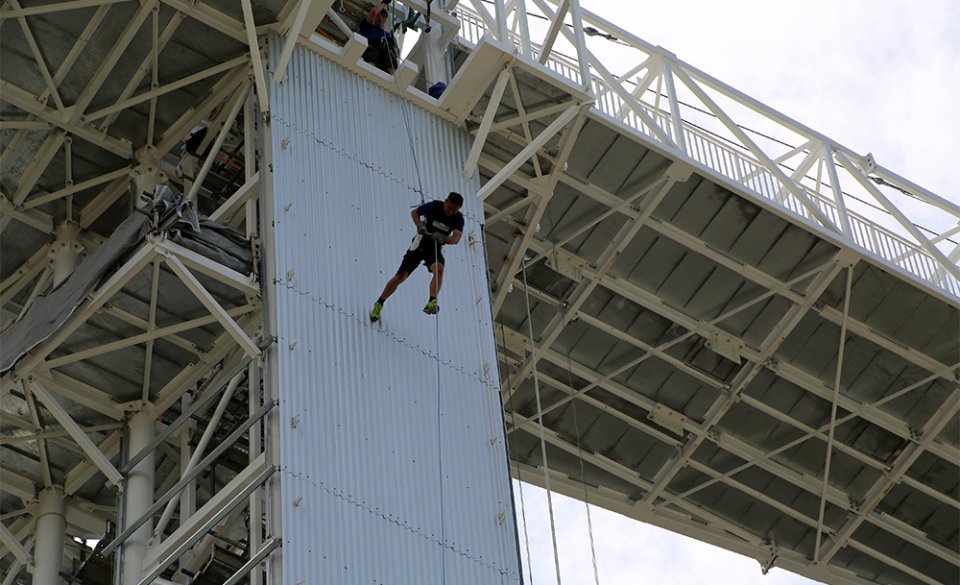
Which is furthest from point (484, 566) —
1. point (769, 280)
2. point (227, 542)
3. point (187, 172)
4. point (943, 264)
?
point (943, 264)

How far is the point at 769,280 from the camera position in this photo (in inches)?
1224

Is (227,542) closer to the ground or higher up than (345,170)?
closer to the ground

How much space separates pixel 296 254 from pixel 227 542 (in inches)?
157

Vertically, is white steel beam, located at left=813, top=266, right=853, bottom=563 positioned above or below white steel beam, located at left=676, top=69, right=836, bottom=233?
below

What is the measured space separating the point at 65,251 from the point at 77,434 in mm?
4233

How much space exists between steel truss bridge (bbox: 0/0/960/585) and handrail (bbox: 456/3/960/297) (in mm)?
76

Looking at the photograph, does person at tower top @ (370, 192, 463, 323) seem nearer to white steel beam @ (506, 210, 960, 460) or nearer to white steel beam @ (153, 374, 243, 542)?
white steel beam @ (153, 374, 243, 542)

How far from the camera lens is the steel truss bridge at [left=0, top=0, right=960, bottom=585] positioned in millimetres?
23031

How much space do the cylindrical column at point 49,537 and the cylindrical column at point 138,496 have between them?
1.97 metres

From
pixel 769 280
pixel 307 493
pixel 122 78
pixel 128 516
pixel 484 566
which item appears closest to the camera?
pixel 307 493

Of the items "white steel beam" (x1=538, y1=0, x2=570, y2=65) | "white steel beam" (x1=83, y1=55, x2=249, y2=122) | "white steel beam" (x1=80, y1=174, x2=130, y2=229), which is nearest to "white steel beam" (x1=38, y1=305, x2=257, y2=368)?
"white steel beam" (x1=80, y1=174, x2=130, y2=229)

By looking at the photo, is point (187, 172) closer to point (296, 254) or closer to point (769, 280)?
point (296, 254)

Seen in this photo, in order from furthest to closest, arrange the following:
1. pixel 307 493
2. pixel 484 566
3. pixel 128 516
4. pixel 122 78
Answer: pixel 122 78
pixel 128 516
pixel 484 566
pixel 307 493

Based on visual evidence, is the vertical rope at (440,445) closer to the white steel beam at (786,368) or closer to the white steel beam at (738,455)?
the white steel beam at (786,368)
